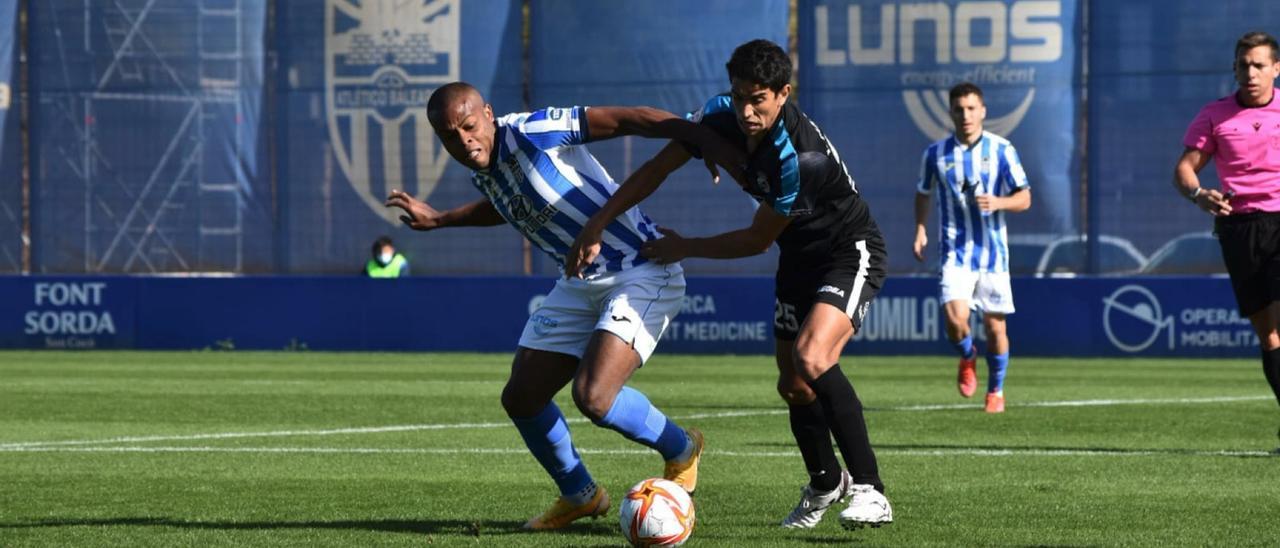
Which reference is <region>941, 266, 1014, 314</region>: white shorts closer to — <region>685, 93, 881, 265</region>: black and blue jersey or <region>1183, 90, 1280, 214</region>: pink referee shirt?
<region>1183, 90, 1280, 214</region>: pink referee shirt

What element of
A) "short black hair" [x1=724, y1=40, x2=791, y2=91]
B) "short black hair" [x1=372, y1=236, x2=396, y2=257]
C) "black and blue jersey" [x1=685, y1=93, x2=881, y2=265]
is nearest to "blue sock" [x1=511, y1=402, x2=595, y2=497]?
"black and blue jersey" [x1=685, y1=93, x2=881, y2=265]

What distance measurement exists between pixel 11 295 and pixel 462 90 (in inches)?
693

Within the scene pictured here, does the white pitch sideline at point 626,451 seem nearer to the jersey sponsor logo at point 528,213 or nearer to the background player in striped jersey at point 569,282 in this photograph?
the background player in striped jersey at point 569,282

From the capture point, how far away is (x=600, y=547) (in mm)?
6500

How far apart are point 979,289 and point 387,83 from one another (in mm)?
11858

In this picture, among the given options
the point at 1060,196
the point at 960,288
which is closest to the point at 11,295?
the point at 1060,196

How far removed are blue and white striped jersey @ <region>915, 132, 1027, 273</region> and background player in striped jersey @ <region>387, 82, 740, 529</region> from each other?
633cm

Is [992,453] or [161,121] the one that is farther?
[161,121]

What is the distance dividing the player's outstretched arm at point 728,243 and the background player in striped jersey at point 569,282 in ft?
0.38

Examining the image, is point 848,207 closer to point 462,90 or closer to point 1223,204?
point 462,90

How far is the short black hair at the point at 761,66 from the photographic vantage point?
20.6 feet

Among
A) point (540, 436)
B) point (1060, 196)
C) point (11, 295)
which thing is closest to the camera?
point (540, 436)

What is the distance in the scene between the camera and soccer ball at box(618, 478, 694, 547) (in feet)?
20.7

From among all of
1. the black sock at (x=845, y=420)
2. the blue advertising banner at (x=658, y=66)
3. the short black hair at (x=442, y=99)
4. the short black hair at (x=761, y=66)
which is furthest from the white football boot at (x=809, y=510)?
the blue advertising banner at (x=658, y=66)
